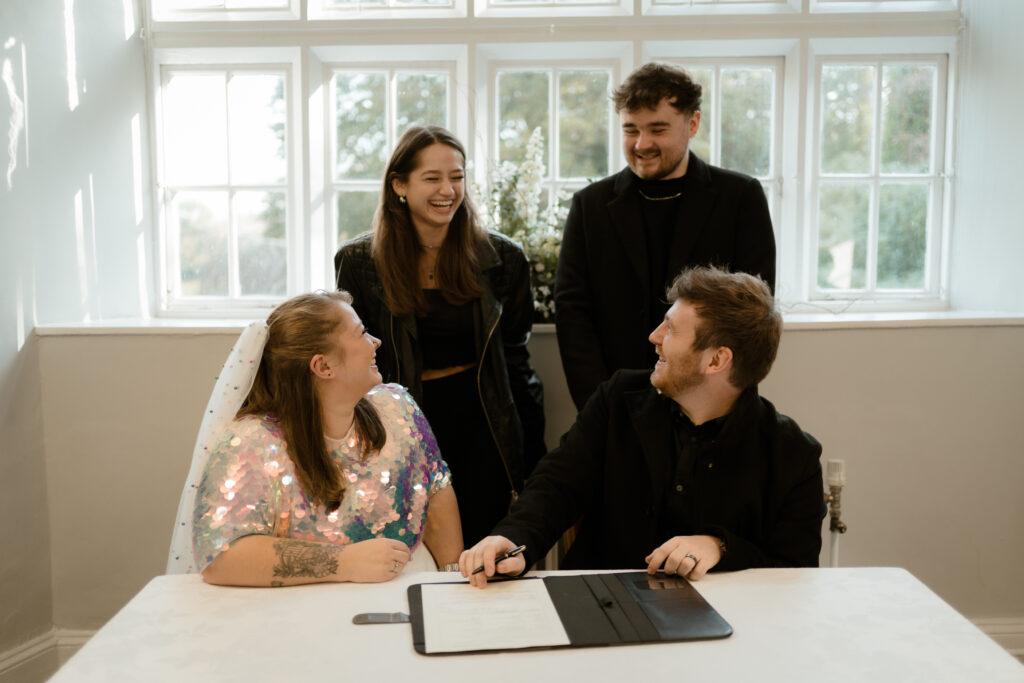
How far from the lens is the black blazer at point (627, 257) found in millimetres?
2602

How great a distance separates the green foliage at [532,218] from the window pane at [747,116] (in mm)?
820

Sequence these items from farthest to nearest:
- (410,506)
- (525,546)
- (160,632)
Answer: (410,506) → (525,546) → (160,632)

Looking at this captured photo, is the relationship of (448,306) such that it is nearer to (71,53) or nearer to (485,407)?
(485,407)

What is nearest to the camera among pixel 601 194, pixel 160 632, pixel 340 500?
pixel 160 632

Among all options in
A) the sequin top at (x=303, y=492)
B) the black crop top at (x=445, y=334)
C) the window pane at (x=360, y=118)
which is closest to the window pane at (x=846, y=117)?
the window pane at (x=360, y=118)

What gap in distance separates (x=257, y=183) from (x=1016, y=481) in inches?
115

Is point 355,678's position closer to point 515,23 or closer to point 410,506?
point 410,506

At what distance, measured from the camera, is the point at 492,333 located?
2.53 m

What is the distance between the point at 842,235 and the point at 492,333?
1767 millimetres

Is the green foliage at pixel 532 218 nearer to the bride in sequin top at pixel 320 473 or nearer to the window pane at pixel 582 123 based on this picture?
the window pane at pixel 582 123

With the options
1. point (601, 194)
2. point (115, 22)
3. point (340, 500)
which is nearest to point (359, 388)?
point (340, 500)

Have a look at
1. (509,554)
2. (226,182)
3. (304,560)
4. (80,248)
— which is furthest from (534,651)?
(226,182)

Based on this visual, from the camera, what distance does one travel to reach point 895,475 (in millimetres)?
3066

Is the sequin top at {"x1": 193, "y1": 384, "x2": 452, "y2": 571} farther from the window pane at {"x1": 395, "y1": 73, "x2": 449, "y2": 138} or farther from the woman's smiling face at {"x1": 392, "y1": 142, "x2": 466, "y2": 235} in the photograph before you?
the window pane at {"x1": 395, "y1": 73, "x2": 449, "y2": 138}
